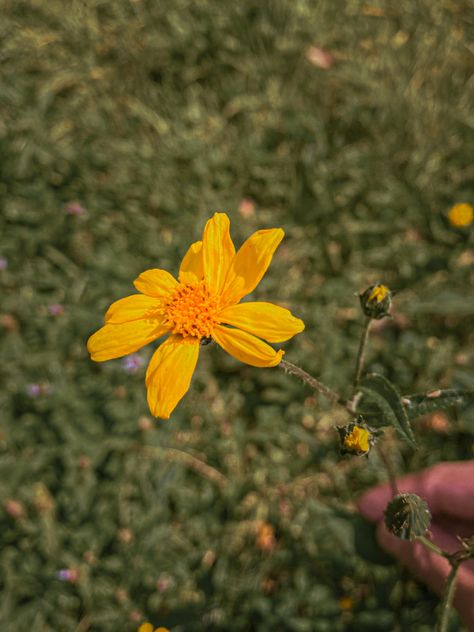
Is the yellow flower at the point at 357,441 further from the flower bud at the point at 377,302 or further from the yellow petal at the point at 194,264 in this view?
the yellow petal at the point at 194,264

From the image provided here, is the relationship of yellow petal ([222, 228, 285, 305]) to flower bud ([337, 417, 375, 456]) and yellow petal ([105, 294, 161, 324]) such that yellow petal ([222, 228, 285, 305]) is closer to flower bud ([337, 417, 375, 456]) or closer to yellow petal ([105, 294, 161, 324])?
yellow petal ([105, 294, 161, 324])

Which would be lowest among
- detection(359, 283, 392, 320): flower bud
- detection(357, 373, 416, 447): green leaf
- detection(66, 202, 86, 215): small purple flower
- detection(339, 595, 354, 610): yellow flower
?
detection(339, 595, 354, 610): yellow flower

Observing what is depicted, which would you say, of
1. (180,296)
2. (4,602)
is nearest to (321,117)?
(180,296)

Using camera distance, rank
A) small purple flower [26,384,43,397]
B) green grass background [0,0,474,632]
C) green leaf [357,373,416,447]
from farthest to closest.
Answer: small purple flower [26,384,43,397]
green grass background [0,0,474,632]
green leaf [357,373,416,447]

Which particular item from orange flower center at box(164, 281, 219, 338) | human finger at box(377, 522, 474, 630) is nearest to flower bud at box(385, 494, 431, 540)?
human finger at box(377, 522, 474, 630)

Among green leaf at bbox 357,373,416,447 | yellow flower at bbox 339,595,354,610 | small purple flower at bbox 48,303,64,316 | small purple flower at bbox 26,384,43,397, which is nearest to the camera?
green leaf at bbox 357,373,416,447

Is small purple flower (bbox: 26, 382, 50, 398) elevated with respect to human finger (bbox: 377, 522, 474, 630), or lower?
lower
